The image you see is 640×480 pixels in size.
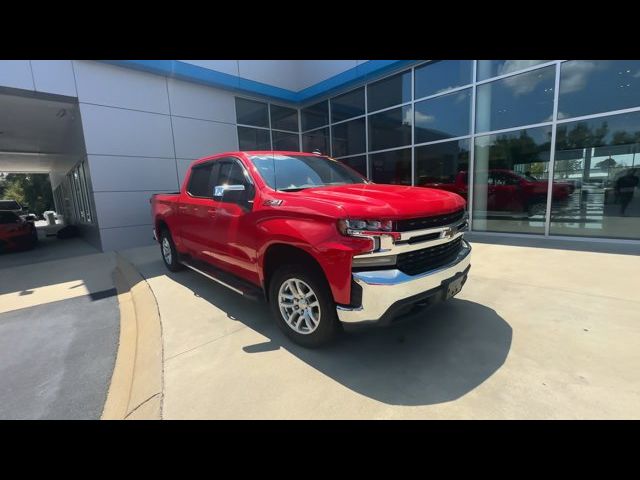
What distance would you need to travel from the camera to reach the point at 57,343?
11.5 feet

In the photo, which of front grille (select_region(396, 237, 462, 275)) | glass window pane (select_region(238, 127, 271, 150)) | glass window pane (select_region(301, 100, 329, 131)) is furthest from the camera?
glass window pane (select_region(301, 100, 329, 131))

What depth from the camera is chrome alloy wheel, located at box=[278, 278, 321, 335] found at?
282cm

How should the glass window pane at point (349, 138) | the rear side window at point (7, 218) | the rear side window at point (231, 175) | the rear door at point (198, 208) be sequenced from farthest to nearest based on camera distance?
1. the glass window pane at point (349, 138)
2. the rear side window at point (7, 218)
3. the rear door at point (198, 208)
4. the rear side window at point (231, 175)

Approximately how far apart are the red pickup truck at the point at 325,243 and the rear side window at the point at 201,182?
10.0 inches

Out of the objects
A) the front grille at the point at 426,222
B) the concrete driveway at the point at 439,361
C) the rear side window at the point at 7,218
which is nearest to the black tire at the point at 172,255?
the concrete driveway at the point at 439,361

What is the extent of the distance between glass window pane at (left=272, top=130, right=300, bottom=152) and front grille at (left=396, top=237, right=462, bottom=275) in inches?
407

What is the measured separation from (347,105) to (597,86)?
710 centimetres

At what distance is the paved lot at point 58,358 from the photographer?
2426 mm

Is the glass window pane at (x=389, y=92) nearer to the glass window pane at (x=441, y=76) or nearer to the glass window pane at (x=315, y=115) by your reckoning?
the glass window pane at (x=441, y=76)

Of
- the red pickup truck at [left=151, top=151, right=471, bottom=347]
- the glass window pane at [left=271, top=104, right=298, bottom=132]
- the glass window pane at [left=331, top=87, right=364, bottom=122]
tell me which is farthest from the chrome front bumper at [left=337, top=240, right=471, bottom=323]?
the glass window pane at [left=271, top=104, right=298, bottom=132]

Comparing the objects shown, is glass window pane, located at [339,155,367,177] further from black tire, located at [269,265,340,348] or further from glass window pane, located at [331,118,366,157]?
black tire, located at [269,265,340,348]
